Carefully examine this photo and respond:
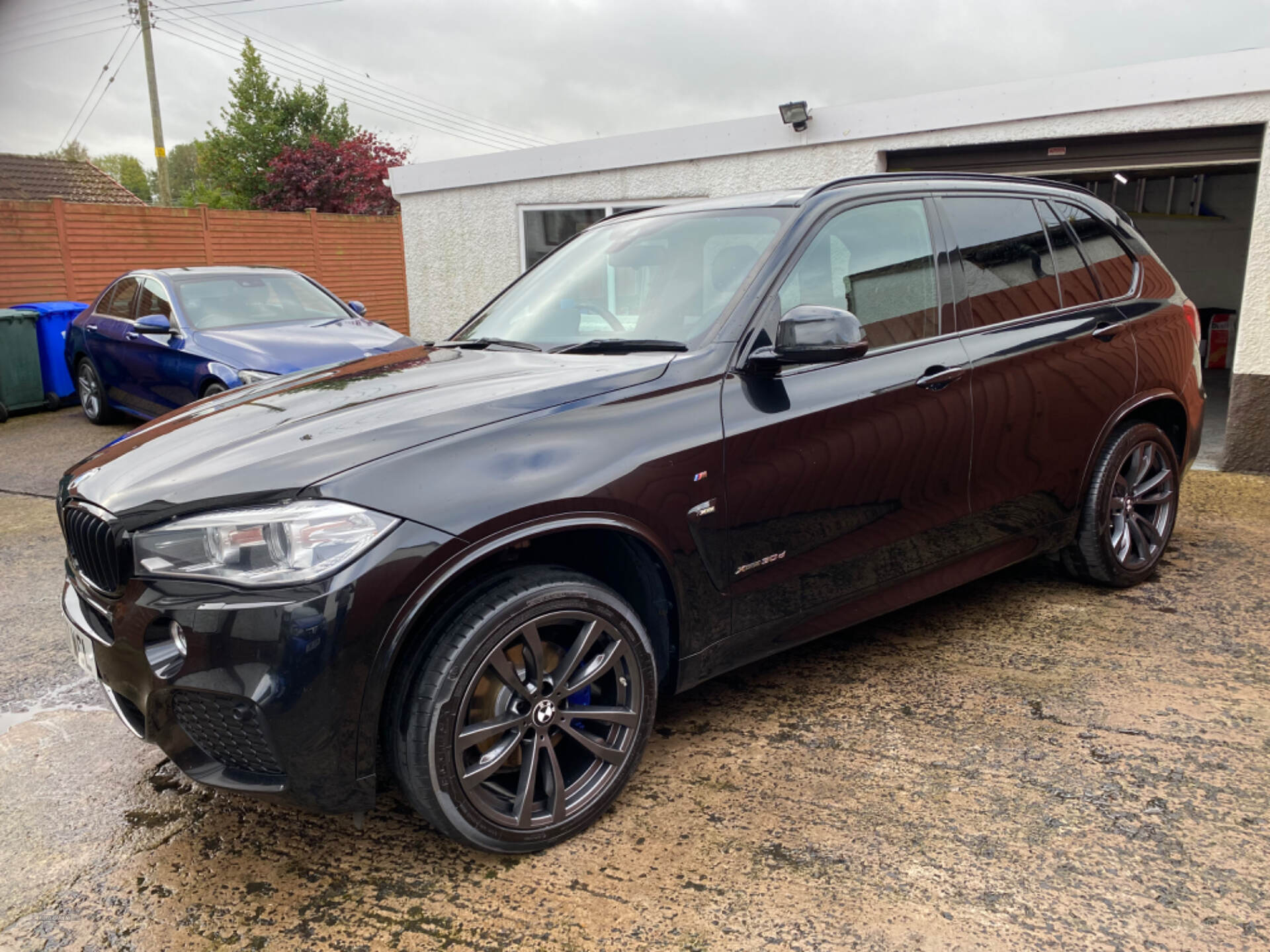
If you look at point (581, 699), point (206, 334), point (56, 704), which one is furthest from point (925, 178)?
point (206, 334)

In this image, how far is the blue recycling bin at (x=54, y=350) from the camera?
1098cm

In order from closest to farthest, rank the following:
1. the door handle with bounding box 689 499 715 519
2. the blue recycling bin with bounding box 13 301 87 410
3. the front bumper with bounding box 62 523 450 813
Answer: the front bumper with bounding box 62 523 450 813
the door handle with bounding box 689 499 715 519
the blue recycling bin with bounding box 13 301 87 410

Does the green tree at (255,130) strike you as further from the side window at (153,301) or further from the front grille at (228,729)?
the front grille at (228,729)

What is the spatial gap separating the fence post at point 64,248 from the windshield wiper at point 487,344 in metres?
12.9

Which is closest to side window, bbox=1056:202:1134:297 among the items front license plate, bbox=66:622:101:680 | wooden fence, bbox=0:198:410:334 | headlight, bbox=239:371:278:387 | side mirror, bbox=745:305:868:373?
side mirror, bbox=745:305:868:373

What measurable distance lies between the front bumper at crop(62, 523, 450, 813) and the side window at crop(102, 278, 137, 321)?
792 cm

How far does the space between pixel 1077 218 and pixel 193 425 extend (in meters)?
3.68

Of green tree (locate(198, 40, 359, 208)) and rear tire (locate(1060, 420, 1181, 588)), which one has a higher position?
green tree (locate(198, 40, 359, 208))

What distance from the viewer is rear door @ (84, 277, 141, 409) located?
29.4ft

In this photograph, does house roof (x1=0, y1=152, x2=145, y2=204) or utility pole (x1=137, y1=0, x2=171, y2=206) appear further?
utility pole (x1=137, y1=0, x2=171, y2=206)

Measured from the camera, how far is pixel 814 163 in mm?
8531

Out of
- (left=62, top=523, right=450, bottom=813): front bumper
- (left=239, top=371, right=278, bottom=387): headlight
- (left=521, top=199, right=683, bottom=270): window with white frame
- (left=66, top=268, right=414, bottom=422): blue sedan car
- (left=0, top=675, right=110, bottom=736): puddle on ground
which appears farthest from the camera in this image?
(left=521, top=199, right=683, bottom=270): window with white frame

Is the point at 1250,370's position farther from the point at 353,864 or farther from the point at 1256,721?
the point at 353,864

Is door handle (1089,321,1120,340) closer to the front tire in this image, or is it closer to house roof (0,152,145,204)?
the front tire
